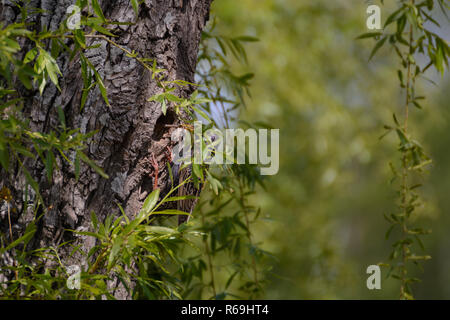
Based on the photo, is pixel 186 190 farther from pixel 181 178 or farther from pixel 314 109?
pixel 314 109

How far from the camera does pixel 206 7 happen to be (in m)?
0.91

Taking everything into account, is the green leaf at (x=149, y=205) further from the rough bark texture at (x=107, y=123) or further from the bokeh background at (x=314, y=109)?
the bokeh background at (x=314, y=109)

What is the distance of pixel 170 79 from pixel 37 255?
37cm

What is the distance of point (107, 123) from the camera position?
0.80m

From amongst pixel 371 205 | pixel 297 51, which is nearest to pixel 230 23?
Answer: pixel 297 51

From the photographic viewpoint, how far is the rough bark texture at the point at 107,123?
0.80 meters

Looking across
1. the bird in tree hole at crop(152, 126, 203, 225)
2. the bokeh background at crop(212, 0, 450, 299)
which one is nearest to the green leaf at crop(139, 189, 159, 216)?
the bird in tree hole at crop(152, 126, 203, 225)

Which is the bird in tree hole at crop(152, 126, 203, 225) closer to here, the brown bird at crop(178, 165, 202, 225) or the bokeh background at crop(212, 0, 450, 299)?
the brown bird at crop(178, 165, 202, 225)

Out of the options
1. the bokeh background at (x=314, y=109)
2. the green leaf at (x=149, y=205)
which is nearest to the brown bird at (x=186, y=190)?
the green leaf at (x=149, y=205)

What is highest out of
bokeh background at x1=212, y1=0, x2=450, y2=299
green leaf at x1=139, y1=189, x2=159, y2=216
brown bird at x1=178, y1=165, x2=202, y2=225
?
bokeh background at x1=212, y1=0, x2=450, y2=299

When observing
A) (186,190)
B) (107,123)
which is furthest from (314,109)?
(107,123)

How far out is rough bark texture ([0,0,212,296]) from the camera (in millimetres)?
798

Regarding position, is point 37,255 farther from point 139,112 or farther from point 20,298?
point 139,112
